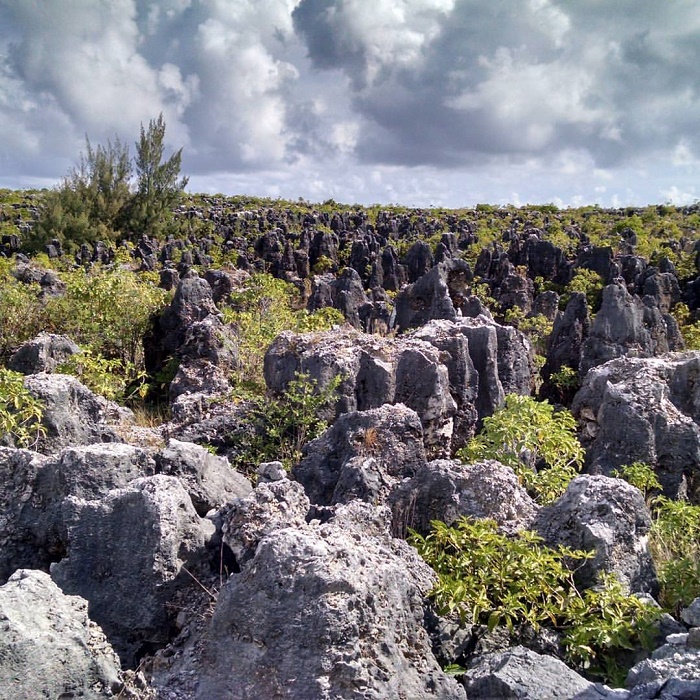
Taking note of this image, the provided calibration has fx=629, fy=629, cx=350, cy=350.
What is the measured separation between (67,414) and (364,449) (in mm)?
2398

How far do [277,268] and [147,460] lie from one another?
27503 mm

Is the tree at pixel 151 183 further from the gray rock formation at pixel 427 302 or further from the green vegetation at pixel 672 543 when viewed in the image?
the green vegetation at pixel 672 543

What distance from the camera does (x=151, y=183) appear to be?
3653 centimetres

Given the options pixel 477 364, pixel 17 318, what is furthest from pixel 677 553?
pixel 17 318

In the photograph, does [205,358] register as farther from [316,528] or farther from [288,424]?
[316,528]

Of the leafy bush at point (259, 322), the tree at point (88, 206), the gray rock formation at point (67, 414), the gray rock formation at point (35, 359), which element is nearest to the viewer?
the gray rock formation at point (67, 414)

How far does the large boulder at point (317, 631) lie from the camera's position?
224 centimetres

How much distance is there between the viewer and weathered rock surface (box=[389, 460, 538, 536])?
372 cm

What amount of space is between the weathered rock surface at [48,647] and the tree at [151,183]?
119ft

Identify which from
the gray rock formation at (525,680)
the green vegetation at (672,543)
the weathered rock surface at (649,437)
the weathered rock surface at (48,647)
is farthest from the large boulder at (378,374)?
the weathered rock surface at (48,647)

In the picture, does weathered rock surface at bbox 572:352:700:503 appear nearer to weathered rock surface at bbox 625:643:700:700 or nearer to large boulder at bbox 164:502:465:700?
weathered rock surface at bbox 625:643:700:700

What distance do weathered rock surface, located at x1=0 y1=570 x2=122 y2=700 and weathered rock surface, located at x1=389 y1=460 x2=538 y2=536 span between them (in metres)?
1.85

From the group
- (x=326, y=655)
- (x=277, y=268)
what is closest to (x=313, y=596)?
(x=326, y=655)

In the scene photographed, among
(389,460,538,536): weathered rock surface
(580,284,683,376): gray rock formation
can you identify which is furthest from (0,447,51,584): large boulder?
(580,284,683,376): gray rock formation
